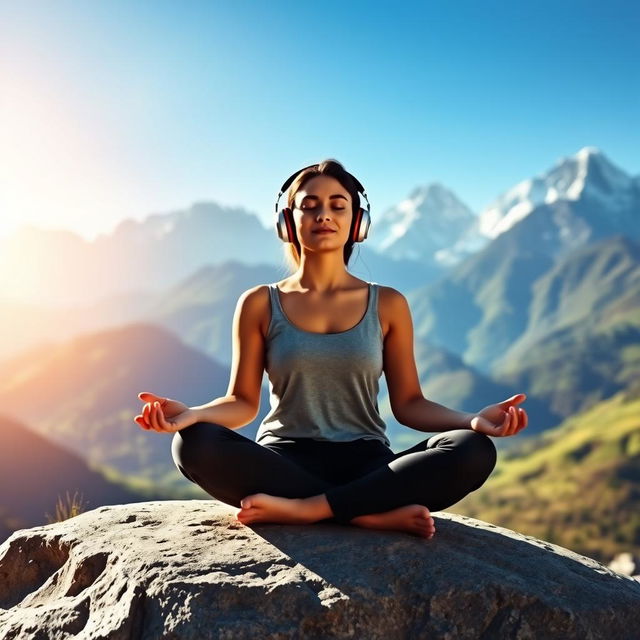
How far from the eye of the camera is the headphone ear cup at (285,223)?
6777 millimetres

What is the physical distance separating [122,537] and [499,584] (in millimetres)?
2716

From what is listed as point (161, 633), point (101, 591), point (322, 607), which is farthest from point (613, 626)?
point (101, 591)

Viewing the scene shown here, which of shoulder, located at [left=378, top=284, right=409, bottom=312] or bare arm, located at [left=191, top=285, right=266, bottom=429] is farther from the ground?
shoulder, located at [left=378, top=284, right=409, bottom=312]

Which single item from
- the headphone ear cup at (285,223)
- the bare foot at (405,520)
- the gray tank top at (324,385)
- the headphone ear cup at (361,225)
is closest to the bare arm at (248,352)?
the gray tank top at (324,385)

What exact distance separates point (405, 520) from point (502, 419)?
39.1 inches

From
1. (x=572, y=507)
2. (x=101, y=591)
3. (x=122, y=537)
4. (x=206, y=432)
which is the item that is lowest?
(x=101, y=591)

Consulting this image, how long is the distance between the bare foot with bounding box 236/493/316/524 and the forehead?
249 cm

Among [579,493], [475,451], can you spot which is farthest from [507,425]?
[579,493]

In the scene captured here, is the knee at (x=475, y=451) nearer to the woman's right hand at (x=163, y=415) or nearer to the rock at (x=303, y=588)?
the rock at (x=303, y=588)

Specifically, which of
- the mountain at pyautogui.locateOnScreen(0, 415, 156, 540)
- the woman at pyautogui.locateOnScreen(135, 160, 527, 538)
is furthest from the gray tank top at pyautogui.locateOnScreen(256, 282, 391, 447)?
the mountain at pyautogui.locateOnScreen(0, 415, 156, 540)

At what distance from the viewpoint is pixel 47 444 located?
159 metres

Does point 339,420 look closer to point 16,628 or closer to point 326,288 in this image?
point 326,288

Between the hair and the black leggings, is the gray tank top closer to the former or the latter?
the black leggings

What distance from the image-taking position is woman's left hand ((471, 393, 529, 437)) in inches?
212
